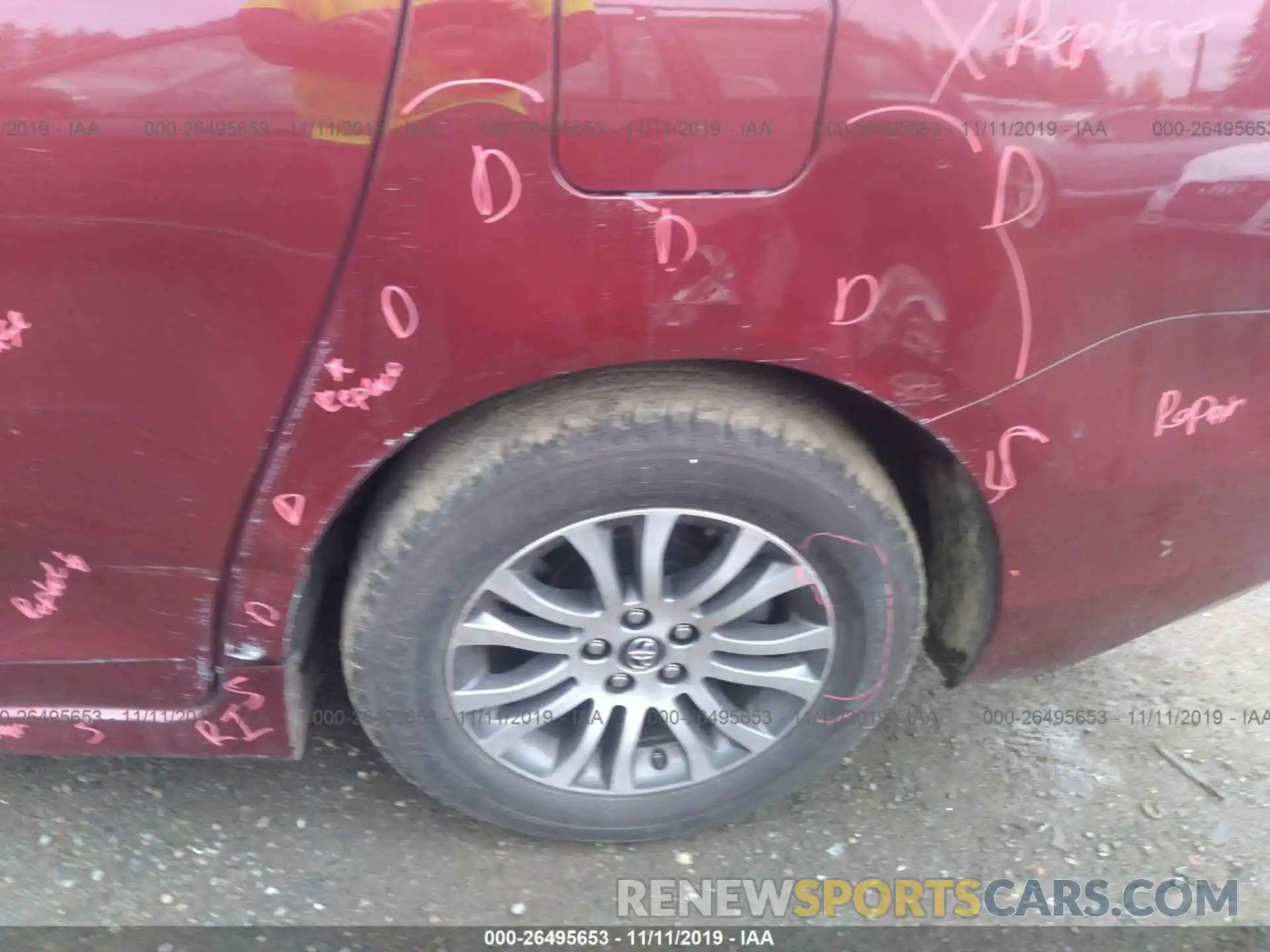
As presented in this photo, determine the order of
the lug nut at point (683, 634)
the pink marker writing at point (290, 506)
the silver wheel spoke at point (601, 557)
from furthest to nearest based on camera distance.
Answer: the lug nut at point (683, 634), the silver wheel spoke at point (601, 557), the pink marker writing at point (290, 506)

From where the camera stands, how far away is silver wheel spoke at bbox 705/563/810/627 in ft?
5.90

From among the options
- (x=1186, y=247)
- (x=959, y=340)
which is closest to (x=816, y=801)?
(x=959, y=340)

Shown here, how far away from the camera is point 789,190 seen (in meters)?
1.43

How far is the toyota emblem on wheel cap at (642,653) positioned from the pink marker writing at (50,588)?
93cm

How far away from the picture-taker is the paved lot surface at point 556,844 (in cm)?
197

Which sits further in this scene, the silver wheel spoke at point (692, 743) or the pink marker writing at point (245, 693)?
the silver wheel spoke at point (692, 743)

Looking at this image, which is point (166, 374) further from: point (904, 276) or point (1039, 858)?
point (1039, 858)

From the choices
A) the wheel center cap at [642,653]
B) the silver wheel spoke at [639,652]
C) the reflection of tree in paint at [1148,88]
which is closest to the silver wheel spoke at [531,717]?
the silver wheel spoke at [639,652]

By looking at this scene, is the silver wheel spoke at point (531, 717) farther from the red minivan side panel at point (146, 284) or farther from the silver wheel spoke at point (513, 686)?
the red minivan side panel at point (146, 284)

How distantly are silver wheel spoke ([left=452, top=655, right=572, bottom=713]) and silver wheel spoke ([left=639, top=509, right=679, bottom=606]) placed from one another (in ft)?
0.74

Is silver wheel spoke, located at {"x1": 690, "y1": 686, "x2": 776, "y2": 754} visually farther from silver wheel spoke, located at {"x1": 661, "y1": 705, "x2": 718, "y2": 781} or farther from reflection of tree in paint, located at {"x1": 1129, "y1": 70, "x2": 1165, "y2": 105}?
reflection of tree in paint, located at {"x1": 1129, "y1": 70, "x2": 1165, "y2": 105}

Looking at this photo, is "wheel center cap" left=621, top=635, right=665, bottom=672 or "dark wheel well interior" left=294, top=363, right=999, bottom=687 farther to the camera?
"wheel center cap" left=621, top=635, right=665, bottom=672

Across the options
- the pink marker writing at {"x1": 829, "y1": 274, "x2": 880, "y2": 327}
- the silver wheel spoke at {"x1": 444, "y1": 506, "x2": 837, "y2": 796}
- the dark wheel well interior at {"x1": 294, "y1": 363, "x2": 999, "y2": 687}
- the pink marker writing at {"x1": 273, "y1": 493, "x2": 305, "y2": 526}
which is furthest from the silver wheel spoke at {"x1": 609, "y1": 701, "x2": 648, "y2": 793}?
the pink marker writing at {"x1": 829, "y1": 274, "x2": 880, "y2": 327}

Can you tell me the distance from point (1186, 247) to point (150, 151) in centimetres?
150
